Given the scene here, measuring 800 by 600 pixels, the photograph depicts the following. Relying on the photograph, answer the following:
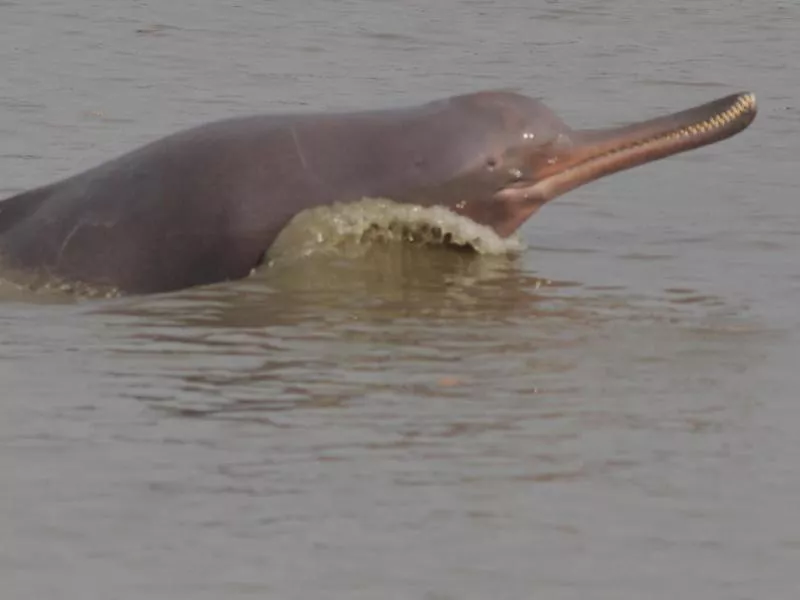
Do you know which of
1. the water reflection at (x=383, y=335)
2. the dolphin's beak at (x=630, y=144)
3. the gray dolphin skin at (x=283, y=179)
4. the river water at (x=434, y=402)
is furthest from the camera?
the dolphin's beak at (x=630, y=144)

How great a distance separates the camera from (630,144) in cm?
1000

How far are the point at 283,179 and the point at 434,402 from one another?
2171 millimetres

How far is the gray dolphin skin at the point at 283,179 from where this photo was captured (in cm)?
951

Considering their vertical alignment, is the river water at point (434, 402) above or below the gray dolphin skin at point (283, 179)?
below

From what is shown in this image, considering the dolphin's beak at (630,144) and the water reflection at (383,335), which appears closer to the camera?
the water reflection at (383,335)

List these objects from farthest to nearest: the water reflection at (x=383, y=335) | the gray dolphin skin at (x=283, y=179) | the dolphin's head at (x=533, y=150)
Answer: the dolphin's head at (x=533, y=150) → the gray dolphin skin at (x=283, y=179) → the water reflection at (x=383, y=335)

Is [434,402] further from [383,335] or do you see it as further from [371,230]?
[371,230]

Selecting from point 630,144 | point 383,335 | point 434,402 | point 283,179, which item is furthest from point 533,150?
point 434,402

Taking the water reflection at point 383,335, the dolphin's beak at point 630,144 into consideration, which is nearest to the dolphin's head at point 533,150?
the dolphin's beak at point 630,144

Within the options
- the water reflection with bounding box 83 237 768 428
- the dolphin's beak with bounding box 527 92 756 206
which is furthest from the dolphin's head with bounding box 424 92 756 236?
the water reflection with bounding box 83 237 768 428

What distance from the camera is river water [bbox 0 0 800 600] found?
6.08 meters

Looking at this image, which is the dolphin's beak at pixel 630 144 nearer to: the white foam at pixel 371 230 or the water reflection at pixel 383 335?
the white foam at pixel 371 230

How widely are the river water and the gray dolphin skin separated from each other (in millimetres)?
231

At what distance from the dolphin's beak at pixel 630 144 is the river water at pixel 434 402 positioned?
39cm
